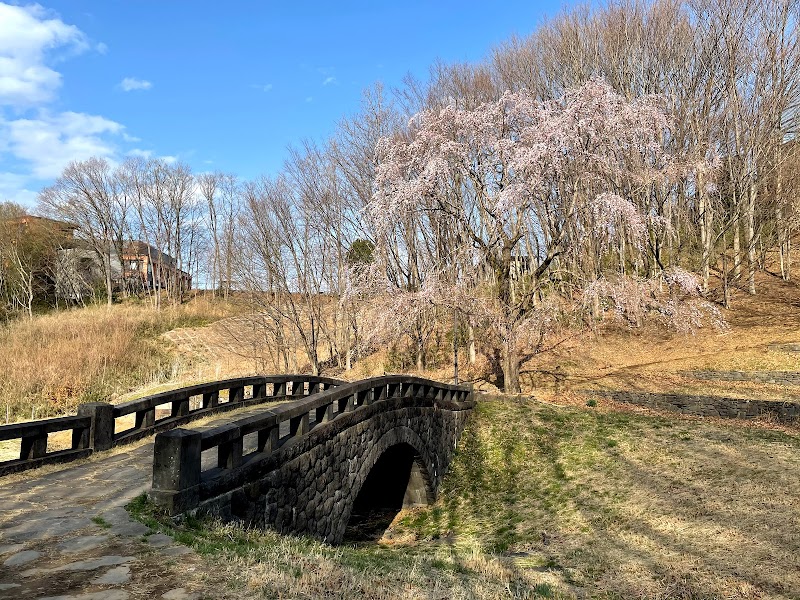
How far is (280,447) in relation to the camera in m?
7.31

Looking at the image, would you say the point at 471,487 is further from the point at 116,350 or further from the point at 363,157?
the point at 116,350

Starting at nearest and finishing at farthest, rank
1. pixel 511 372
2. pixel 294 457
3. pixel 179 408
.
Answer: pixel 294 457 < pixel 179 408 < pixel 511 372

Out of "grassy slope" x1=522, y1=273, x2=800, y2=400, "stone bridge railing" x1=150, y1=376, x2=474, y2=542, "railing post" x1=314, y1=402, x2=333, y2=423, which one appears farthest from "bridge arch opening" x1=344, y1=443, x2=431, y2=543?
"grassy slope" x1=522, y1=273, x2=800, y2=400

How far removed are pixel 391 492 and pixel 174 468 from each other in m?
10.8

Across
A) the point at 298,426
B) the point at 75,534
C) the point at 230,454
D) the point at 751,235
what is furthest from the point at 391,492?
the point at 751,235

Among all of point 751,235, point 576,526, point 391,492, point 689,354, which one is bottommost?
point 391,492

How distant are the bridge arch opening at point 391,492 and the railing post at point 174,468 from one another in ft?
27.9

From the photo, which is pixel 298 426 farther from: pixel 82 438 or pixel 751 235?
pixel 751 235

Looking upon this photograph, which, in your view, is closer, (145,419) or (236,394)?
(145,419)

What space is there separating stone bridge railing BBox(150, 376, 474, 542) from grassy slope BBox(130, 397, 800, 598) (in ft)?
1.96

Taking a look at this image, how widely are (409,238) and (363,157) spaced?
491 centimetres

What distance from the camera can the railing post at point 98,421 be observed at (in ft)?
27.6

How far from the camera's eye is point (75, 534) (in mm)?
4871

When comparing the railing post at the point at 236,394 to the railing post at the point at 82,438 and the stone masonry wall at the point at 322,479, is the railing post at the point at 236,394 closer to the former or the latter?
the stone masonry wall at the point at 322,479
